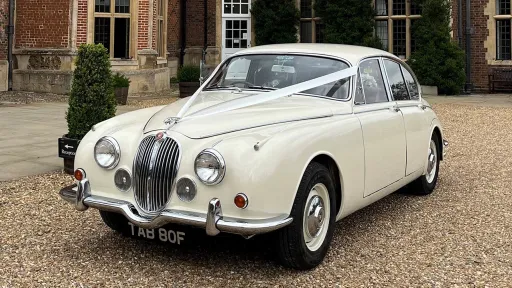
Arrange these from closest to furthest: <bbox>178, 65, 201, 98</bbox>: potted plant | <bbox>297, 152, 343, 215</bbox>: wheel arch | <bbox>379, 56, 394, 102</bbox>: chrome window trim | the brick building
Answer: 1. <bbox>297, 152, 343, 215</bbox>: wheel arch
2. <bbox>379, 56, 394, 102</bbox>: chrome window trim
3. <bbox>178, 65, 201, 98</bbox>: potted plant
4. the brick building

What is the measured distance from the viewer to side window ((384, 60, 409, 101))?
4.90 m

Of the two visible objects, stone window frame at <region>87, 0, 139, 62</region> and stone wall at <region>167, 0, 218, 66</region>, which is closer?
stone window frame at <region>87, 0, 139, 62</region>

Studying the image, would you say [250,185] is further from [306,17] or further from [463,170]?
[306,17]

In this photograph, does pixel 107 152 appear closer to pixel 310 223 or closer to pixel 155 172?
pixel 155 172

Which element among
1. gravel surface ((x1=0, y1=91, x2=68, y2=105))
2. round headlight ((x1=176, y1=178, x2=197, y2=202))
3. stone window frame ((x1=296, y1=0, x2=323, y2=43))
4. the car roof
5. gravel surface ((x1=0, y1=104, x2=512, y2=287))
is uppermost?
stone window frame ((x1=296, y1=0, x2=323, y2=43))

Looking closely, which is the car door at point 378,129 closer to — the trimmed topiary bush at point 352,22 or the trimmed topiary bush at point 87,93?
the trimmed topiary bush at point 87,93

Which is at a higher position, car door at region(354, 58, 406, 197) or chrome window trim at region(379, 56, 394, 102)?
chrome window trim at region(379, 56, 394, 102)

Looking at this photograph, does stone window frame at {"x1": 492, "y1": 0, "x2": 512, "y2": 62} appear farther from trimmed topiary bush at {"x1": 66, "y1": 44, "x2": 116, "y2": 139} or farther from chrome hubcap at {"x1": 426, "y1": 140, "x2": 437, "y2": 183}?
trimmed topiary bush at {"x1": 66, "y1": 44, "x2": 116, "y2": 139}

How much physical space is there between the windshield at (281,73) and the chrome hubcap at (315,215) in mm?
968

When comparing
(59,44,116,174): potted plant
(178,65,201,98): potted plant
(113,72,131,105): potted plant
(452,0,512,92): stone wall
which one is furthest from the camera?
(452,0,512,92): stone wall

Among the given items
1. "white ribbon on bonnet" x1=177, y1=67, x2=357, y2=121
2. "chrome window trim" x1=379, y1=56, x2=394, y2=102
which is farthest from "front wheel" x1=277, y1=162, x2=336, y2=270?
"chrome window trim" x1=379, y1=56, x2=394, y2=102

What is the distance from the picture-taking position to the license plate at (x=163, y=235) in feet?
10.9

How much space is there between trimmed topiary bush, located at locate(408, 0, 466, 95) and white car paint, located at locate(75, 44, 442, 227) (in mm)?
13348

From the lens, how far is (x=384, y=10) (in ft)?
62.9
